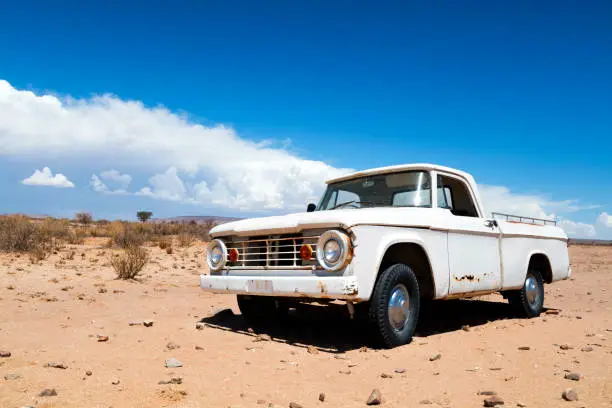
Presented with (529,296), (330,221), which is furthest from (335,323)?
(529,296)

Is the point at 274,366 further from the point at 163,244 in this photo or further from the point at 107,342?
the point at 163,244

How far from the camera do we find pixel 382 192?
19.3ft

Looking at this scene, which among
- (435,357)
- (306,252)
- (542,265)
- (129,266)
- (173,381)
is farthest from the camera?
(129,266)

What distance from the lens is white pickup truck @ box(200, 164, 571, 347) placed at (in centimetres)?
439

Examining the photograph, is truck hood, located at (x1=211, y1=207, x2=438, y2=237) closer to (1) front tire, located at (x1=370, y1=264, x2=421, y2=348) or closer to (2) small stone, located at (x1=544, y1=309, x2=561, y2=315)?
(1) front tire, located at (x1=370, y1=264, x2=421, y2=348)

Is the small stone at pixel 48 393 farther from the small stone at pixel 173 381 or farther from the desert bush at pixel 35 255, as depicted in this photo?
Answer: the desert bush at pixel 35 255

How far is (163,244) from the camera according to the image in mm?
18078

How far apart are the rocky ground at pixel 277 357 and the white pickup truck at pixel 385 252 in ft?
1.32

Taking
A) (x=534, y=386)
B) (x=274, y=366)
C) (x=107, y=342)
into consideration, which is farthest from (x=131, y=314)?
(x=534, y=386)

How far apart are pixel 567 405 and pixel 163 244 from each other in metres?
16.4

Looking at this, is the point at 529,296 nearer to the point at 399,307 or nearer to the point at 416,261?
the point at 416,261

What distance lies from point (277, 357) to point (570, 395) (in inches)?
88.1

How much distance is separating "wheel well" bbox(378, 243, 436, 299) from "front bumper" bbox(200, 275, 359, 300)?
76 cm

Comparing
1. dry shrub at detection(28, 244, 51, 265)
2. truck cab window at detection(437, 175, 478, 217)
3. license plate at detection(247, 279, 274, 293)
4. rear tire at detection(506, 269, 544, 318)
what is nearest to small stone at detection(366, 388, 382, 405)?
license plate at detection(247, 279, 274, 293)
